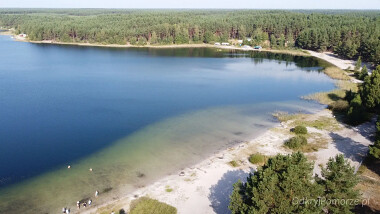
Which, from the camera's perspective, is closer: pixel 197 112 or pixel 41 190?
pixel 41 190

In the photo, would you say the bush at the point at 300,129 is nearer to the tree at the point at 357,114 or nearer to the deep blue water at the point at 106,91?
the tree at the point at 357,114

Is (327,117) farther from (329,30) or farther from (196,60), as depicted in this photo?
(329,30)

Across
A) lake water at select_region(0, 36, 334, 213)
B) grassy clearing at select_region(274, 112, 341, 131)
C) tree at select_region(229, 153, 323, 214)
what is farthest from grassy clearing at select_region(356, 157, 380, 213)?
lake water at select_region(0, 36, 334, 213)

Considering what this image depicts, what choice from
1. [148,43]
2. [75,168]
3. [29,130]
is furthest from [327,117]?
[148,43]

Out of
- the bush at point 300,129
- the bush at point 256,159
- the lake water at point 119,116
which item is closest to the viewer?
the lake water at point 119,116

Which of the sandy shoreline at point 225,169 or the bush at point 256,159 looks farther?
the bush at point 256,159

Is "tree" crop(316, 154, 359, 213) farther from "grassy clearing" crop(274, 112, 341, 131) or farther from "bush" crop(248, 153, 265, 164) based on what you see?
"grassy clearing" crop(274, 112, 341, 131)

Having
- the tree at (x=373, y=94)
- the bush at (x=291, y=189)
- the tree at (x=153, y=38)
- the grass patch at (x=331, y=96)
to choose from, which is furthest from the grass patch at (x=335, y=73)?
the tree at (x=153, y=38)
